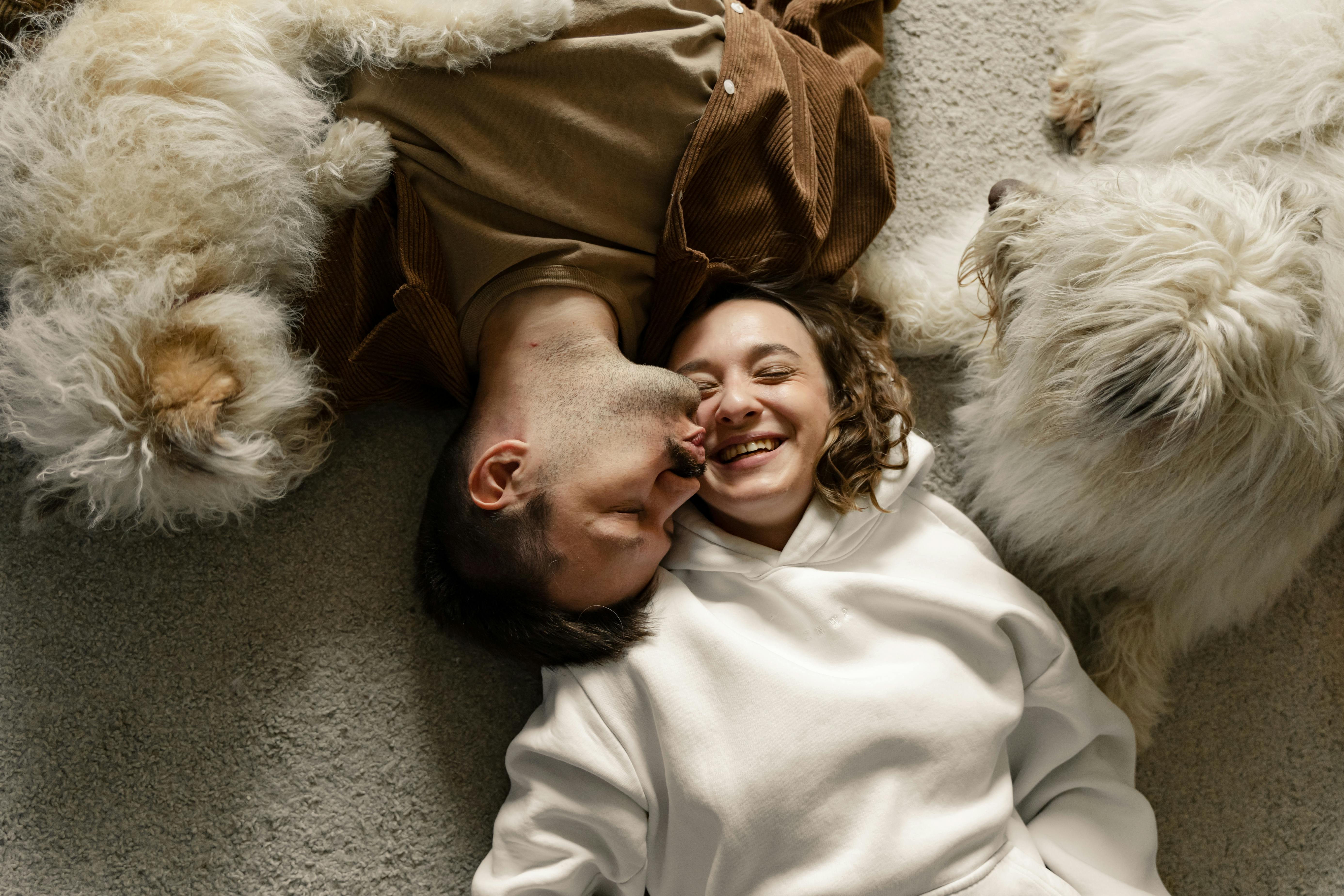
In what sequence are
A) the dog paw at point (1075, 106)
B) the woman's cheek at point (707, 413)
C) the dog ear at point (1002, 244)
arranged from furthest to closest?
the dog paw at point (1075, 106), the woman's cheek at point (707, 413), the dog ear at point (1002, 244)

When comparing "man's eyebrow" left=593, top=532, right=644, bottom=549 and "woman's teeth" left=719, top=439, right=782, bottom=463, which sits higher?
"woman's teeth" left=719, top=439, right=782, bottom=463

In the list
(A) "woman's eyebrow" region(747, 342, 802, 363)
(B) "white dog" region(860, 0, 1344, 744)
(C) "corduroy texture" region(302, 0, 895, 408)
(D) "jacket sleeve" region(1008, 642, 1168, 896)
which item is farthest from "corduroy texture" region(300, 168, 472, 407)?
(D) "jacket sleeve" region(1008, 642, 1168, 896)

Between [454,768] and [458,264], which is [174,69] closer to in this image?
[458,264]

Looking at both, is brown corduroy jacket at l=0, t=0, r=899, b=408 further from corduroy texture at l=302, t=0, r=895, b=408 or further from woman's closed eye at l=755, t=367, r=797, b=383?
woman's closed eye at l=755, t=367, r=797, b=383

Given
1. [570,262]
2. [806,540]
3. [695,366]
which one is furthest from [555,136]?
[806,540]

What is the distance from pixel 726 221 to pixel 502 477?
556mm

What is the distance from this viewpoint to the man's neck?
1.27 m

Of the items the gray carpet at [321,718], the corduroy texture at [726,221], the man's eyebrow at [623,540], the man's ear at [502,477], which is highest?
the corduroy texture at [726,221]

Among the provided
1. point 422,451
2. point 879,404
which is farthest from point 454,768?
point 879,404

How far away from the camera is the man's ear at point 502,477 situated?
1216mm

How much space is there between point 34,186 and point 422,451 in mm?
666

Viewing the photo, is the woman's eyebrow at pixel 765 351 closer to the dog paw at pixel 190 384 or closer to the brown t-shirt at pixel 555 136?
the brown t-shirt at pixel 555 136

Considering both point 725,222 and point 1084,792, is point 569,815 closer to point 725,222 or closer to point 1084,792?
point 1084,792

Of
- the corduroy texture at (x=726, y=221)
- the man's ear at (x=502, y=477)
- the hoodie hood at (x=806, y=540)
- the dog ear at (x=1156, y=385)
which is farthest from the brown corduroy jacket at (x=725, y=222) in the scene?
the dog ear at (x=1156, y=385)
